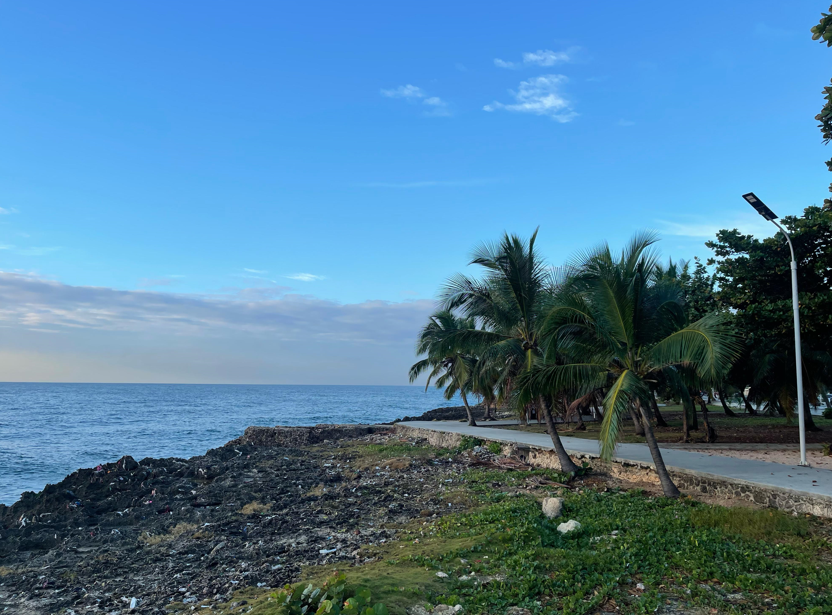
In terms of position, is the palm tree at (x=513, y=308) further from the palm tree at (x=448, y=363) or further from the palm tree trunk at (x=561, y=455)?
the palm tree at (x=448, y=363)

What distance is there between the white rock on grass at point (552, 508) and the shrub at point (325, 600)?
5234 mm

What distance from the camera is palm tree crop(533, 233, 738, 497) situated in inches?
409

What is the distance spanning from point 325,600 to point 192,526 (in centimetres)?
782

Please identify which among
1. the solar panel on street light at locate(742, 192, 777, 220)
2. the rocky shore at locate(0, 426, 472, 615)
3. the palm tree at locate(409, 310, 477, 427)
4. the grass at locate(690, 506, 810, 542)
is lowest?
the rocky shore at locate(0, 426, 472, 615)

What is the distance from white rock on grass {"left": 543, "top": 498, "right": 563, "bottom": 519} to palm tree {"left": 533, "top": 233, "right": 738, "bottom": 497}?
1.30 m

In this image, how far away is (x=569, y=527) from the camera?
29.1 feet

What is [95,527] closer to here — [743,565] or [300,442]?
[743,565]

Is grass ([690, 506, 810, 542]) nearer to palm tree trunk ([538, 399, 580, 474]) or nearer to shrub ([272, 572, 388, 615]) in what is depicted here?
palm tree trunk ([538, 399, 580, 474])

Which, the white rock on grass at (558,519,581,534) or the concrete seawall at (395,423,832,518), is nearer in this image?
the white rock on grass at (558,519,581,534)

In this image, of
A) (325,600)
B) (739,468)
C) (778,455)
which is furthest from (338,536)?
(778,455)

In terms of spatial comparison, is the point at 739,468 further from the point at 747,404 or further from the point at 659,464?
the point at 747,404

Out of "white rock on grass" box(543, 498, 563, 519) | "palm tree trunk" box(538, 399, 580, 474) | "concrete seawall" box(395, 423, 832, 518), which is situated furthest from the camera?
A: "palm tree trunk" box(538, 399, 580, 474)

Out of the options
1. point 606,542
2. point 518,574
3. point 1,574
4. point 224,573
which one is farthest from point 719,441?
point 1,574

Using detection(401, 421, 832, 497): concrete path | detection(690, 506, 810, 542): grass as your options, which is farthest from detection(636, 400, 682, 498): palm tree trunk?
detection(690, 506, 810, 542): grass
